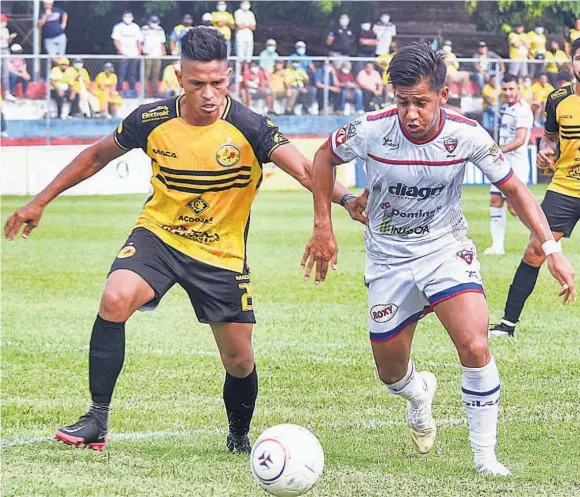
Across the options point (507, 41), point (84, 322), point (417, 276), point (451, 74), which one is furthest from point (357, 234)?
point (507, 41)

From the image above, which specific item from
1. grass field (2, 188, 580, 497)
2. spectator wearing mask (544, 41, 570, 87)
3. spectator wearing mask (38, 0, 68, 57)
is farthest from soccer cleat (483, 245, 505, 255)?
spectator wearing mask (38, 0, 68, 57)

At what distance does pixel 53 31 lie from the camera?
27750 millimetres

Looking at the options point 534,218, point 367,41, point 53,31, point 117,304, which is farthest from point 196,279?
point 367,41

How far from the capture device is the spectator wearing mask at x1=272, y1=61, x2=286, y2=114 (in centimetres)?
2683

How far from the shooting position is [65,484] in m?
5.41

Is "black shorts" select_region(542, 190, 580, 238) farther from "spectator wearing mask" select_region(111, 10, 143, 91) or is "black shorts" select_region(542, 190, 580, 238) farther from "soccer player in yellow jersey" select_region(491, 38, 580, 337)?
"spectator wearing mask" select_region(111, 10, 143, 91)

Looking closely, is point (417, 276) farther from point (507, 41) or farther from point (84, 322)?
point (507, 41)

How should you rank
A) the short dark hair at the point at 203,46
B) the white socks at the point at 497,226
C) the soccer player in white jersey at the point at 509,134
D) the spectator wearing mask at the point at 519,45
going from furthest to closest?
the spectator wearing mask at the point at 519,45, the white socks at the point at 497,226, the soccer player in white jersey at the point at 509,134, the short dark hair at the point at 203,46

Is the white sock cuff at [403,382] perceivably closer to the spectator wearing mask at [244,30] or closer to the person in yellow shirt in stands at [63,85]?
the person in yellow shirt in stands at [63,85]

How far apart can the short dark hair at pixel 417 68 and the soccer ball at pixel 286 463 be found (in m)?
1.74

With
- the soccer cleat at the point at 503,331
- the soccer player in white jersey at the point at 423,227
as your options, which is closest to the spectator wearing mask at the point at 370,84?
the soccer cleat at the point at 503,331

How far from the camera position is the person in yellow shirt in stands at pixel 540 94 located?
1089 inches

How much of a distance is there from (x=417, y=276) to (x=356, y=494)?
1.23 meters

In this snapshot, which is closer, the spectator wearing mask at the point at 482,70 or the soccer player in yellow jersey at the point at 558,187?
the soccer player in yellow jersey at the point at 558,187
